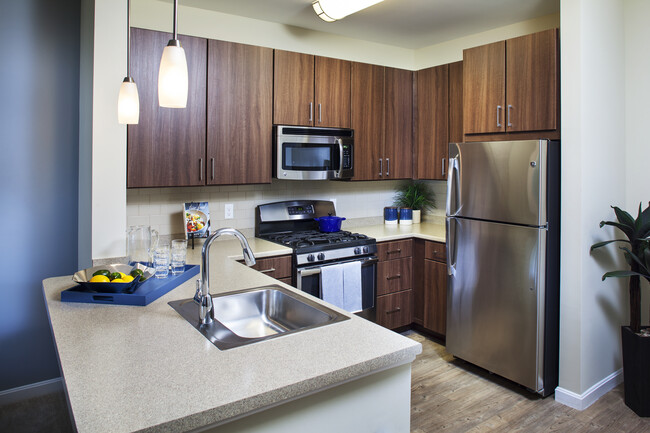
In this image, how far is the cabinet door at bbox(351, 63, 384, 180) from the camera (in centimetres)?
383

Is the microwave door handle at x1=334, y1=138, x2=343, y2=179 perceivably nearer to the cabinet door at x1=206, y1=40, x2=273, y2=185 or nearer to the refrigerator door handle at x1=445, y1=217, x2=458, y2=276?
the cabinet door at x1=206, y1=40, x2=273, y2=185

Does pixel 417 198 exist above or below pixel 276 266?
above

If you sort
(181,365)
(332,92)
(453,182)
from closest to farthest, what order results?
1. (181,365)
2. (453,182)
3. (332,92)

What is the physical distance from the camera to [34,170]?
9.74 feet

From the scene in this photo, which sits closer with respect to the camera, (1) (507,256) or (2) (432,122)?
(1) (507,256)

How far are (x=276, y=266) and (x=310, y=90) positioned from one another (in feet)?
4.48

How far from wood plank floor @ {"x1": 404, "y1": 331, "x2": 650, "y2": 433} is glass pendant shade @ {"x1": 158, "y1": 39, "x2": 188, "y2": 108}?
2.15 metres

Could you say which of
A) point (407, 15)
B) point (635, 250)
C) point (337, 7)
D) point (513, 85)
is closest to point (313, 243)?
point (337, 7)

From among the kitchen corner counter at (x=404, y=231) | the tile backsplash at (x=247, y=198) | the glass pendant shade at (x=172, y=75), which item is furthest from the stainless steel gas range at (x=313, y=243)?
the glass pendant shade at (x=172, y=75)

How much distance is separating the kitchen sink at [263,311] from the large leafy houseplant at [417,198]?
2639 mm

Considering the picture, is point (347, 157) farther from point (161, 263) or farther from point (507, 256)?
point (161, 263)

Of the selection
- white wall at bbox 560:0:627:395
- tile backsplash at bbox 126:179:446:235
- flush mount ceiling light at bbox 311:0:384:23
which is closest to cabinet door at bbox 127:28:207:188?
tile backsplash at bbox 126:179:446:235

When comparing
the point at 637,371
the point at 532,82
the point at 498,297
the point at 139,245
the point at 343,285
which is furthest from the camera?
the point at 343,285

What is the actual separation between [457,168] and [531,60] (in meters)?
0.80
